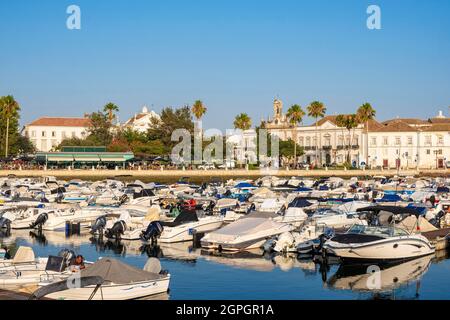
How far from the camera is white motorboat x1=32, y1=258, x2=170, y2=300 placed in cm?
2198

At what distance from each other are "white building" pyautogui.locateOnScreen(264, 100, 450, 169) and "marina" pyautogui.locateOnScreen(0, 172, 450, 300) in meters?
80.0

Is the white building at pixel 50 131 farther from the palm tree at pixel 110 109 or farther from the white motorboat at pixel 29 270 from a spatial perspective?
the white motorboat at pixel 29 270

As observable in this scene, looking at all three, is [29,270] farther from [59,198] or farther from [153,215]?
[59,198]

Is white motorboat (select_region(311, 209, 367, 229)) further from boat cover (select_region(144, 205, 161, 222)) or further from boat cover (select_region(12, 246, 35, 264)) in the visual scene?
boat cover (select_region(12, 246, 35, 264))

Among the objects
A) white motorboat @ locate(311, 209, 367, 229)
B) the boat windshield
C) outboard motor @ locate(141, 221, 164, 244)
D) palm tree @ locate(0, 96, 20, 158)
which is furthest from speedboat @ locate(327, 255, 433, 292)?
palm tree @ locate(0, 96, 20, 158)

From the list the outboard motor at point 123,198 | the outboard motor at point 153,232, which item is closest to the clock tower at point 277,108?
the outboard motor at point 123,198

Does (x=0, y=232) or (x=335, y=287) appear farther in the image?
(x=0, y=232)

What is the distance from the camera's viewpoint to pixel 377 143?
444 feet

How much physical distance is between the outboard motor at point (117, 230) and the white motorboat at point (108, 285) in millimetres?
15891

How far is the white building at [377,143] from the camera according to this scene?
433ft
